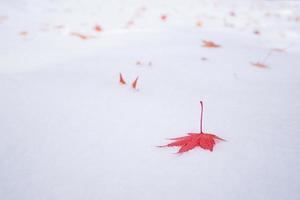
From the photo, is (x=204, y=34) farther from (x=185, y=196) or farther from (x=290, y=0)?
(x=290, y=0)

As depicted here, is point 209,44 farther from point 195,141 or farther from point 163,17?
point 163,17

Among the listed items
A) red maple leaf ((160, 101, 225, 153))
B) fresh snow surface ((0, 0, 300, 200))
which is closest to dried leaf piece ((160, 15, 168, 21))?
fresh snow surface ((0, 0, 300, 200))

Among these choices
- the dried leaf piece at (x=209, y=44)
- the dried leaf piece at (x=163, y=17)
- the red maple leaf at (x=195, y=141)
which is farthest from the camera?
the dried leaf piece at (x=163, y=17)

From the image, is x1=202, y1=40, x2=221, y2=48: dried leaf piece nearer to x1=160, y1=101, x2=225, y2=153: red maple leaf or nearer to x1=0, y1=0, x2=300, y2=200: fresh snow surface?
x1=0, y1=0, x2=300, y2=200: fresh snow surface

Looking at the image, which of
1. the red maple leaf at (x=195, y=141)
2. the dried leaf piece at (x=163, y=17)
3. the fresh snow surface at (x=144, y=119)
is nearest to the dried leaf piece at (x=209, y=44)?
the fresh snow surface at (x=144, y=119)

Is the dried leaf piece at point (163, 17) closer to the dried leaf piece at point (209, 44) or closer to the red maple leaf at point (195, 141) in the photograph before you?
the dried leaf piece at point (209, 44)

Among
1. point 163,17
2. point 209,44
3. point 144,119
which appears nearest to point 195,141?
point 144,119

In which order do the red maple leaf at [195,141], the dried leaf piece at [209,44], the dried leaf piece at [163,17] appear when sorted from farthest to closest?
the dried leaf piece at [163,17] → the dried leaf piece at [209,44] → the red maple leaf at [195,141]

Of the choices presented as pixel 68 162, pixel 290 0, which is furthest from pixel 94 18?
pixel 290 0
